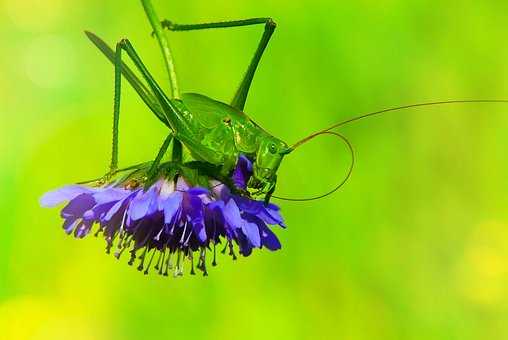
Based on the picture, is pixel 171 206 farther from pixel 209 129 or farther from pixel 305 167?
pixel 305 167

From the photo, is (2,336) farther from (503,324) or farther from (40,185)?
(503,324)

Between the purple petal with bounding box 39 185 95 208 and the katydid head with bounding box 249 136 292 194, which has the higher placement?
the katydid head with bounding box 249 136 292 194

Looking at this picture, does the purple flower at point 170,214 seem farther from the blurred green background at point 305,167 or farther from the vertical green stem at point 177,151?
the blurred green background at point 305,167

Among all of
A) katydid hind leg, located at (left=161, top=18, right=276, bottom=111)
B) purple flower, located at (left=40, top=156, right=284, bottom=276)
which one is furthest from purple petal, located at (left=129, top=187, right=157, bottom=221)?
katydid hind leg, located at (left=161, top=18, right=276, bottom=111)

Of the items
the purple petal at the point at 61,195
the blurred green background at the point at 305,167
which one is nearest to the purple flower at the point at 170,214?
the purple petal at the point at 61,195

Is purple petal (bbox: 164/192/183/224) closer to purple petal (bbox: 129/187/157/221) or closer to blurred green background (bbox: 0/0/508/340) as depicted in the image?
purple petal (bbox: 129/187/157/221)

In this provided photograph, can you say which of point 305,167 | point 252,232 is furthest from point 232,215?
point 305,167
